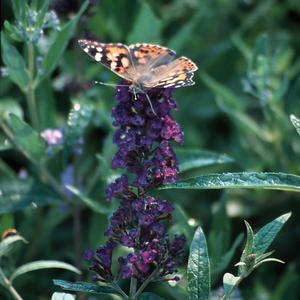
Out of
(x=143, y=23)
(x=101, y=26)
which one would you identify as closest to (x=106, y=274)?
(x=143, y=23)

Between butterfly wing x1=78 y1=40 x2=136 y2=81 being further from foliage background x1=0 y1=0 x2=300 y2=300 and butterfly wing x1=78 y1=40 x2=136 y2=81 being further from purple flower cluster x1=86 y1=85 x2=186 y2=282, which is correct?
foliage background x1=0 y1=0 x2=300 y2=300

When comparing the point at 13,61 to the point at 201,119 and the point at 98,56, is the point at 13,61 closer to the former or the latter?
the point at 98,56

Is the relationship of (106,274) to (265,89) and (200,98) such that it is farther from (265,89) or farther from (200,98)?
(200,98)

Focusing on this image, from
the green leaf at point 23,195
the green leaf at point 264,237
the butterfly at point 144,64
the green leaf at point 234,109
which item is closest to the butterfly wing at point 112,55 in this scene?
the butterfly at point 144,64

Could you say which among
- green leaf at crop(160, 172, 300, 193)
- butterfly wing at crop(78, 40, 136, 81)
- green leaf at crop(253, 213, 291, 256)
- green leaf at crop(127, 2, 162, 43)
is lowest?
green leaf at crop(253, 213, 291, 256)

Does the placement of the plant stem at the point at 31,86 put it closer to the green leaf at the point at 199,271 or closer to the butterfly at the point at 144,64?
the butterfly at the point at 144,64

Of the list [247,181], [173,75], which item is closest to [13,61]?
[173,75]

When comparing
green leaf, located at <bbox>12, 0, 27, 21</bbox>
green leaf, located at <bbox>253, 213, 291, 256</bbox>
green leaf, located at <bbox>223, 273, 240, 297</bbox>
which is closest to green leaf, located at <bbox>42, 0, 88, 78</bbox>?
green leaf, located at <bbox>12, 0, 27, 21</bbox>
